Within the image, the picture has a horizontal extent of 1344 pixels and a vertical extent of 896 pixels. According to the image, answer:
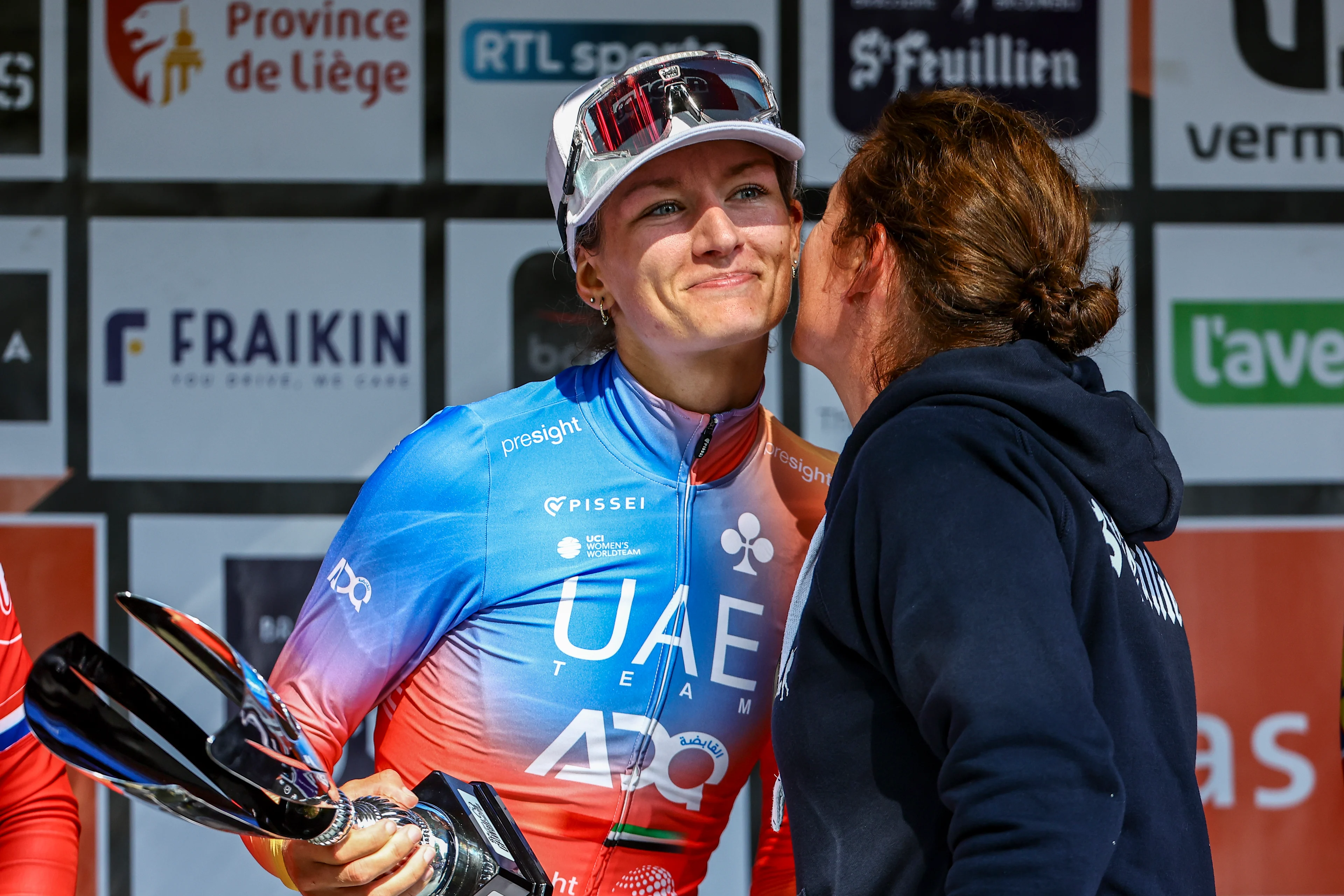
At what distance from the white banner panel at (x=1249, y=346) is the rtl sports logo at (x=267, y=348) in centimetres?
163

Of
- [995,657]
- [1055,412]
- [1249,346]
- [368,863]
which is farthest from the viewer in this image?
[1249,346]

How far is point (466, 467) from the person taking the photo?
1.31 m

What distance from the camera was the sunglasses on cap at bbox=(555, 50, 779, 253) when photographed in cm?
128

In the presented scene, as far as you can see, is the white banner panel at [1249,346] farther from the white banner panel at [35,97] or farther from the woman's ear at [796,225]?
the white banner panel at [35,97]

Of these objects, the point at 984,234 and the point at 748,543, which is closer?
the point at 984,234

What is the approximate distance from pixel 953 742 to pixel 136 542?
205 cm

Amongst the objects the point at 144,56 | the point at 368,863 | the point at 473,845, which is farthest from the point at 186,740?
the point at 144,56

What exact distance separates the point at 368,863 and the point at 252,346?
5.41ft

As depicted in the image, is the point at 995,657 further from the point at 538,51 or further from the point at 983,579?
the point at 538,51

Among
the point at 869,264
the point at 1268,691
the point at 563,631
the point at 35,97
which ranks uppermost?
the point at 35,97

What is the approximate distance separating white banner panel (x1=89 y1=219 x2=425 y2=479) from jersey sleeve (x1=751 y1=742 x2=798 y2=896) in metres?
1.23

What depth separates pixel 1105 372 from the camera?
2.42m

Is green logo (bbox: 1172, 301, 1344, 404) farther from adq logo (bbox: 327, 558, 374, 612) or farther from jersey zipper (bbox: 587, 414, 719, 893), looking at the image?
adq logo (bbox: 327, 558, 374, 612)

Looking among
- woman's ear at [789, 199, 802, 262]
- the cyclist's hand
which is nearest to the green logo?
woman's ear at [789, 199, 802, 262]
